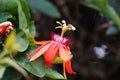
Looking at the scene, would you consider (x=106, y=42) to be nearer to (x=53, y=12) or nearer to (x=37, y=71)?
(x=53, y=12)

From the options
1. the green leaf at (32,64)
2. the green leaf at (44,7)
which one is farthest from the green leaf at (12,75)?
the green leaf at (44,7)

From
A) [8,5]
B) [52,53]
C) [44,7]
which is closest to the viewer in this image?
[52,53]

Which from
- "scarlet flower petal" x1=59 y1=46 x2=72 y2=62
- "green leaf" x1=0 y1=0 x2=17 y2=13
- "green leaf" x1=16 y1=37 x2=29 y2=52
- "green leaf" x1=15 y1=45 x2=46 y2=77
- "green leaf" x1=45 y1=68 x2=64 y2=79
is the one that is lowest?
"green leaf" x1=45 y1=68 x2=64 y2=79

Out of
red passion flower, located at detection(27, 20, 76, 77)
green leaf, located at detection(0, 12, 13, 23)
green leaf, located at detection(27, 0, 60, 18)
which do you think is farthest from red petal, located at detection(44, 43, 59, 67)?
green leaf, located at detection(27, 0, 60, 18)

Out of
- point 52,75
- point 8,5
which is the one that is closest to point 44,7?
point 8,5

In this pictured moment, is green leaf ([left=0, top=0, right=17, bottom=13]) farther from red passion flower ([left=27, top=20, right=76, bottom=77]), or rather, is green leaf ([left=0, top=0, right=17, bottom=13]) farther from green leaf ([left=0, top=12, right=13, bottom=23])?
red passion flower ([left=27, top=20, right=76, bottom=77])

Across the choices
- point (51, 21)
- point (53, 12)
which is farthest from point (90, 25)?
point (53, 12)

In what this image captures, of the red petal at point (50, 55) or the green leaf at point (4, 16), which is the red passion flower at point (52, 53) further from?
the green leaf at point (4, 16)

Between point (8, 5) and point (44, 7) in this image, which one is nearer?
point (8, 5)

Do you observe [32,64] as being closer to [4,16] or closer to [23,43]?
[23,43]
